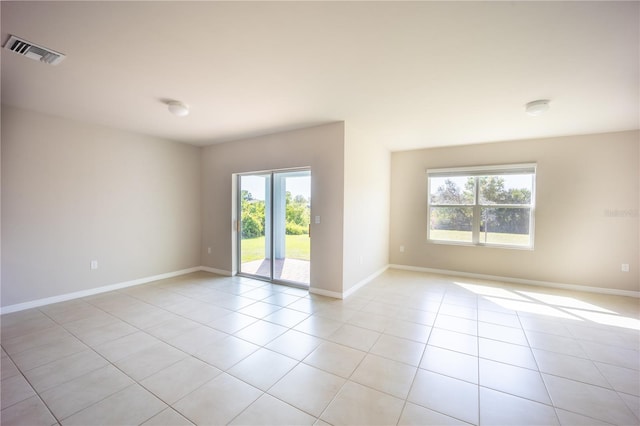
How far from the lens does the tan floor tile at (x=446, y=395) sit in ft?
5.49

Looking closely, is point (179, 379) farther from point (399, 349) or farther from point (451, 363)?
point (451, 363)

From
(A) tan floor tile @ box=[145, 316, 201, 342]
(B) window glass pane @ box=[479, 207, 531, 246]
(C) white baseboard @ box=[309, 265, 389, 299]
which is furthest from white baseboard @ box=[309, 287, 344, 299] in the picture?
(B) window glass pane @ box=[479, 207, 531, 246]

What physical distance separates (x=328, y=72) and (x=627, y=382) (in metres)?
3.50

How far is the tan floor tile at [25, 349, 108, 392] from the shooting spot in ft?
6.32

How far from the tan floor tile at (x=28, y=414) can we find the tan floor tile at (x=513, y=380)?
2.99m

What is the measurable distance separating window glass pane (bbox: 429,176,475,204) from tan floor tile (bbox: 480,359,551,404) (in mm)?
3530

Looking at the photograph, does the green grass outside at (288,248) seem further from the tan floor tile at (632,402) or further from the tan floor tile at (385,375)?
the tan floor tile at (632,402)

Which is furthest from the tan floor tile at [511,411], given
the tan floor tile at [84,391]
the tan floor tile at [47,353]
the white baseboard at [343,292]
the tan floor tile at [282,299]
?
the tan floor tile at [47,353]

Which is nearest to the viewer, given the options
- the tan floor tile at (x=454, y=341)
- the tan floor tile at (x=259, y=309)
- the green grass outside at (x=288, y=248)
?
the tan floor tile at (x=454, y=341)

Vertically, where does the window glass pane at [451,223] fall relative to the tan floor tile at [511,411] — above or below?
above

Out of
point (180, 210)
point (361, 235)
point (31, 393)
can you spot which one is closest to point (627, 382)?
point (361, 235)

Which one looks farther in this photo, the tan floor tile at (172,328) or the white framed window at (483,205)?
the white framed window at (483,205)

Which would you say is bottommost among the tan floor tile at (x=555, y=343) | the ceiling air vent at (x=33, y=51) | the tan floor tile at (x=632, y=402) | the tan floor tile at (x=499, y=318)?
the tan floor tile at (x=632, y=402)

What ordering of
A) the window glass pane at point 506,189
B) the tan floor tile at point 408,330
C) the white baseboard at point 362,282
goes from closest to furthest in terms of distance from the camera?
the tan floor tile at point 408,330 < the white baseboard at point 362,282 < the window glass pane at point 506,189
